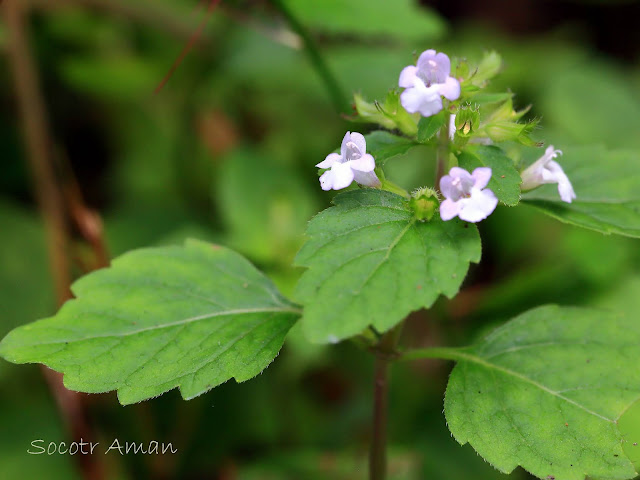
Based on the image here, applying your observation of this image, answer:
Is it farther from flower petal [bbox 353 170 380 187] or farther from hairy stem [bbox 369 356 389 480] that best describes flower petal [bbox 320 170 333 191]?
hairy stem [bbox 369 356 389 480]

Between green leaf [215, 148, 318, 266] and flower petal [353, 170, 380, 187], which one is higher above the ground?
flower petal [353, 170, 380, 187]

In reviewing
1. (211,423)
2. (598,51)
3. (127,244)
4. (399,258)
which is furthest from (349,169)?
(598,51)

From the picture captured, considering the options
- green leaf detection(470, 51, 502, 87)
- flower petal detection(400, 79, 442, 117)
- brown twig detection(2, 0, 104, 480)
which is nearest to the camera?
flower petal detection(400, 79, 442, 117)

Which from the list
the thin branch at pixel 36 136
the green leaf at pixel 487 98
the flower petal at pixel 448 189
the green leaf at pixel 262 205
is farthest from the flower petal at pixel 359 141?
the thin branch at pixel 36 136

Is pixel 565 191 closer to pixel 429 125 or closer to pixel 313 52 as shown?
pixel 429 125

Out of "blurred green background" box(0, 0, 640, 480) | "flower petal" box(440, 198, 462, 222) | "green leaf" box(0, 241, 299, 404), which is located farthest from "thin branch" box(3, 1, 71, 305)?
"flower petal" box(440, 198, 462, 222)

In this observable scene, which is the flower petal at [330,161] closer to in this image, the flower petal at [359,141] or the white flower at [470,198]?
the flower petal at [359,141]
